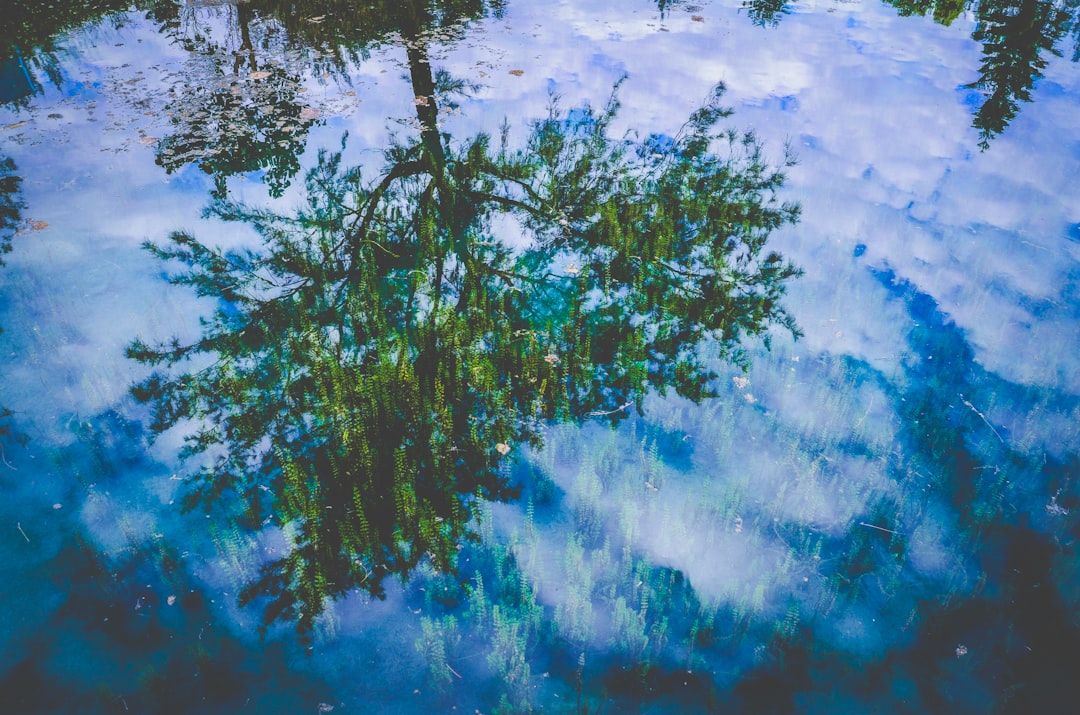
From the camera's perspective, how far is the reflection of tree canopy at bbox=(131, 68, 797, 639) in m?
3.28

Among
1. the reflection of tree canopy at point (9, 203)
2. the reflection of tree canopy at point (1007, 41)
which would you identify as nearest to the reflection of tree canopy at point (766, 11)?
the reflection of tree canopy at point (1007, 41)

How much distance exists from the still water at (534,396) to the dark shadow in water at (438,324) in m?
0.03

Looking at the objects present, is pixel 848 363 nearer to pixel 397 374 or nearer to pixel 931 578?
pixel 931 578

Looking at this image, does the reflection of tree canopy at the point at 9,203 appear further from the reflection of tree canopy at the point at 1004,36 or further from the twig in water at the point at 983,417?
the reflection of tree canopy at the point at 1004,36

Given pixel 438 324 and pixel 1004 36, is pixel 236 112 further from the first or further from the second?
pixel 1004 36

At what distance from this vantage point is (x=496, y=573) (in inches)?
118

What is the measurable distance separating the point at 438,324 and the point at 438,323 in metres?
0.01

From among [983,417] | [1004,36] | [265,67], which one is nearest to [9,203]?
[265,67]

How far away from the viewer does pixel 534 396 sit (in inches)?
150

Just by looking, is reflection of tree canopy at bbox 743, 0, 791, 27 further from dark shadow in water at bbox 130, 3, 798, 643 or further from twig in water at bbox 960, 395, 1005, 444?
twig in water at bbox 960, 395, 1005, 444

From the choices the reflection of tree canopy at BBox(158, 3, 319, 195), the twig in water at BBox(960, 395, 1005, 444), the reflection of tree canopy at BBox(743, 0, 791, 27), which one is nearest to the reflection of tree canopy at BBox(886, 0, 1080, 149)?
the reflection of tree canopy at BBox(743, 0, 791, 27)

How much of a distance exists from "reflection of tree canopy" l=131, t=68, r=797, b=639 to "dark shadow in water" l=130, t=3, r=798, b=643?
0.6 inches

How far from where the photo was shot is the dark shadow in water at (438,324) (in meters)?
3.27

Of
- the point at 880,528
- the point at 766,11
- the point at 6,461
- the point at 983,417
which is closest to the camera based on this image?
the point at 880,528
